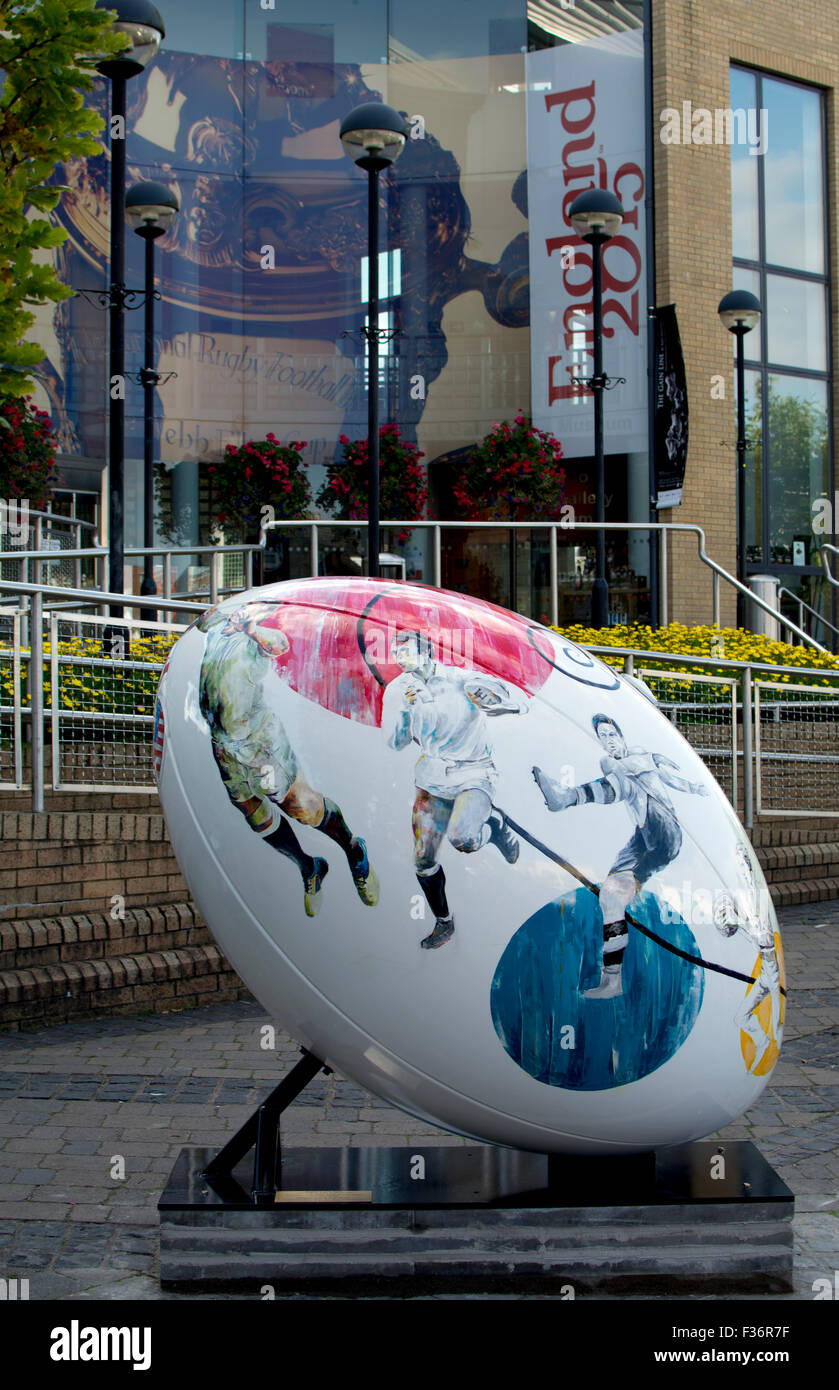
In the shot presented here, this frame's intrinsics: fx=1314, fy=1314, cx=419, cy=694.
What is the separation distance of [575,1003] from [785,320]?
20.4 metres

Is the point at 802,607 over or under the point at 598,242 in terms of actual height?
under

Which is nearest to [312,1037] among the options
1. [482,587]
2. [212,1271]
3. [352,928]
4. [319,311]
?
[352,928]

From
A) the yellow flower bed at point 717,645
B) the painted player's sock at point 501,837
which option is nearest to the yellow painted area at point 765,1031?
the painted player's sock at point 501,837

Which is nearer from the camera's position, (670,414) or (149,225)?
(149,225)

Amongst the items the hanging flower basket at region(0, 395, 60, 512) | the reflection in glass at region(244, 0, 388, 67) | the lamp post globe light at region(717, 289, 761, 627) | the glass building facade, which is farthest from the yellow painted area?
the reflection in glass at region(244, 0, 388, 67)

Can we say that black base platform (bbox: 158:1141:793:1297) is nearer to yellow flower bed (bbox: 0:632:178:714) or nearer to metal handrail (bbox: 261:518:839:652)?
yellow flower bed (bbox: 0:632:178:714)

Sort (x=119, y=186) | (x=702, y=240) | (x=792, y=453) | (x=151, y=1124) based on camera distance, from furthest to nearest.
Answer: (x=792, y=453) → (x=702, y=240) → (x=119, y=186) → (x=151, y=1124)

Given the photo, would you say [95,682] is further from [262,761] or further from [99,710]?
[262,761]

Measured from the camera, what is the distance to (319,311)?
22.4 m

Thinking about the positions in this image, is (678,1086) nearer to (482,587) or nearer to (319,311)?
(482,587)

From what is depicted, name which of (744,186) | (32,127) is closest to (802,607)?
(744,186)

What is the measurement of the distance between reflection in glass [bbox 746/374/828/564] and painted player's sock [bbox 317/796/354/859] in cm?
1893

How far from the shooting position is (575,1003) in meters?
3.61

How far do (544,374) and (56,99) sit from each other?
15151mm
